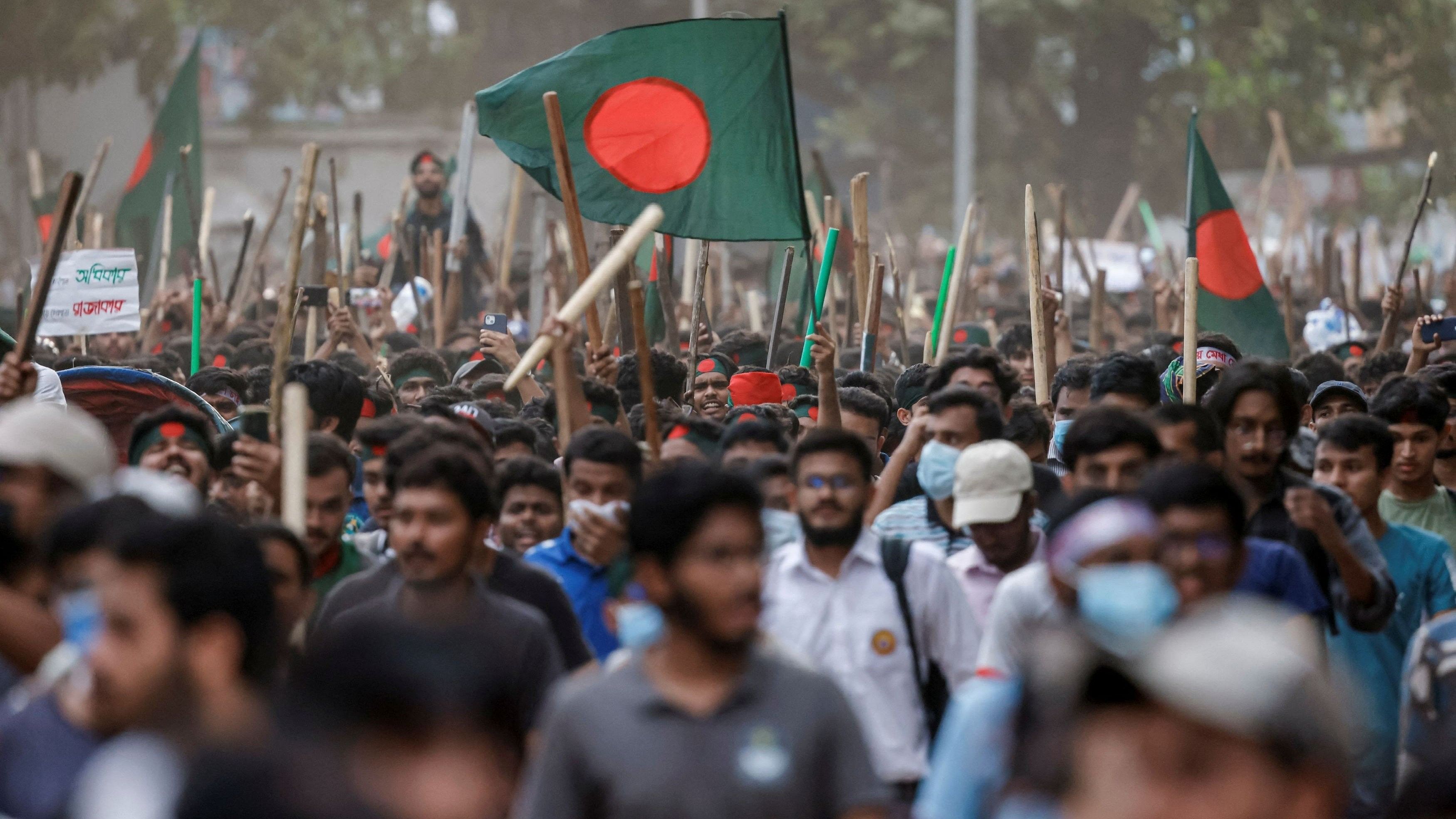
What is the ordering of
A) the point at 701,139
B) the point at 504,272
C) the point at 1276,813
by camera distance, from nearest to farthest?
the point at 1276,813 → the point at 701,139 → the point at 504,272

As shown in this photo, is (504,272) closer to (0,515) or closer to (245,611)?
(0,515)

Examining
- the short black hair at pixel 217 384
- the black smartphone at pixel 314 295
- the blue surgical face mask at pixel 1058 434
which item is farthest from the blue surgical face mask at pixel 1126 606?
the black smartphone at pixel 314 295

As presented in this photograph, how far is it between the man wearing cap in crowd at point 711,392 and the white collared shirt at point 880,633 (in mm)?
3024

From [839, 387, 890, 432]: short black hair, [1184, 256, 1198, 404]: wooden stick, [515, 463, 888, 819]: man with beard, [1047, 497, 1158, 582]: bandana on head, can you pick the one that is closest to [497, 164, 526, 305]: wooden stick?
[839, 387, 890, 432]: short black hair

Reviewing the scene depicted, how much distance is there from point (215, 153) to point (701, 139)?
29884 millimetres

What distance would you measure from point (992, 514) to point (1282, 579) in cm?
70

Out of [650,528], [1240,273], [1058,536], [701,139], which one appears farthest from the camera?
[1240,273]

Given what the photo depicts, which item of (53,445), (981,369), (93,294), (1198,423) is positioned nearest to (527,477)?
(53,445)

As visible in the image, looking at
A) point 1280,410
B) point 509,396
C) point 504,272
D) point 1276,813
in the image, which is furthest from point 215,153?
point 1276,813

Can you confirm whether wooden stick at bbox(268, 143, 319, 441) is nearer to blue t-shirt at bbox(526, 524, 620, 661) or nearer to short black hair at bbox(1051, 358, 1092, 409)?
blue t-shirt at bbox(526, 524, 620, 661)

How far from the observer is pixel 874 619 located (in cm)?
438

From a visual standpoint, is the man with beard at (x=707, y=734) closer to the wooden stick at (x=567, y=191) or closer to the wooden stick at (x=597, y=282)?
the wooden stick at (x=597, y=282)

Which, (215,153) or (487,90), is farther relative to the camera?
(215,153)

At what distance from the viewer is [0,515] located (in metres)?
4.05
